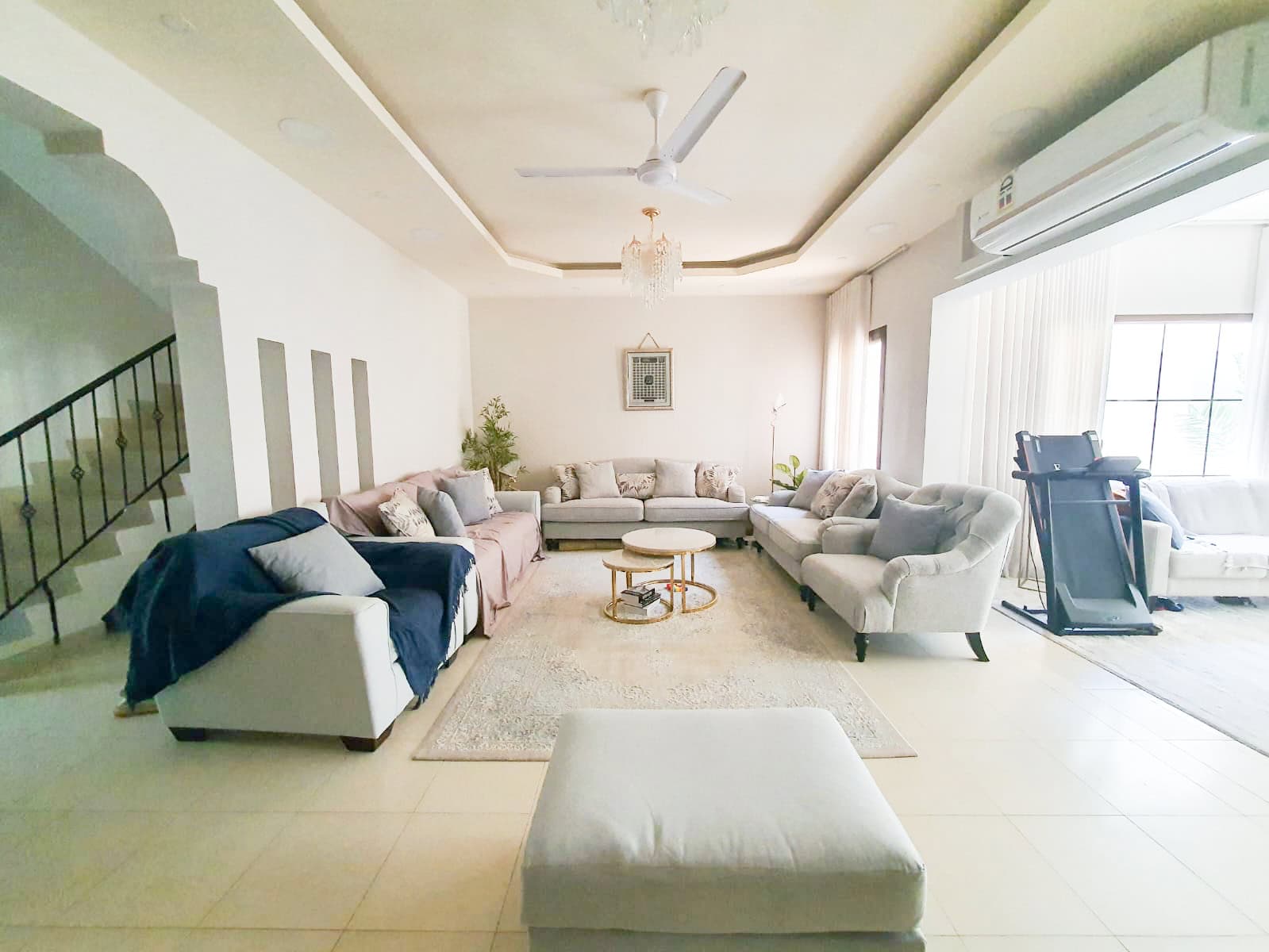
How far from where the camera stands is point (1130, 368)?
4.27 metres

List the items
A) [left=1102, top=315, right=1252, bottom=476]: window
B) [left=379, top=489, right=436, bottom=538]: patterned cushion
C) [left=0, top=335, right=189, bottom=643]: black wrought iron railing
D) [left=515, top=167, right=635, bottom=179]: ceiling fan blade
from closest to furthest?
[left=515, top=167, right=635, bottom=179]: ceiling fan blade → [left=0, top=335, right=189, bottom=643]: black wrought iron railing → [left=379, top=489, right=436, bottom=538]: patterned cushion → [left=1102, top=315, right=1252, bottom=476]: window

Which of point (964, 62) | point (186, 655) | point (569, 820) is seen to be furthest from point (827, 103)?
point (186, 655)

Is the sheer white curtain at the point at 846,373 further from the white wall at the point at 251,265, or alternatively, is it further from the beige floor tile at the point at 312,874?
the beige floor tile at the point at 312,874

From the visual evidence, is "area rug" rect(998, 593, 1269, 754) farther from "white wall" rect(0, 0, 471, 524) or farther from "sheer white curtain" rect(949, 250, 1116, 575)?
"white wall" rect(0, 0, 471, 524)

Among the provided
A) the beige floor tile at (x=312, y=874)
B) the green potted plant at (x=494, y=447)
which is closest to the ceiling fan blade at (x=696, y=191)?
the beige floor tile at (x=312, y=874)

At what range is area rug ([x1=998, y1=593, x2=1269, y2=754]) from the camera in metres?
2.20

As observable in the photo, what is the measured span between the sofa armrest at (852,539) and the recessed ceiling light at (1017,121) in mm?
2233

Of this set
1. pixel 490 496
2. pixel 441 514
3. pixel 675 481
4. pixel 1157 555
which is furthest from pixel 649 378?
pixel 1157 555

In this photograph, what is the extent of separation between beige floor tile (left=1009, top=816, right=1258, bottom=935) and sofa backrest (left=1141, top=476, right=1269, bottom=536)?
10.5 ft

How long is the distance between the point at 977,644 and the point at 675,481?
327 centimetres

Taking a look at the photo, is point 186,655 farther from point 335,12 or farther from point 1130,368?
point 1130,368

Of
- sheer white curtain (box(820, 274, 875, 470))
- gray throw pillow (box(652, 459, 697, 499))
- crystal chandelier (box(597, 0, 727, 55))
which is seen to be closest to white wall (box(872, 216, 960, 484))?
sheer white curtain (box(820, 274, 875, 470))

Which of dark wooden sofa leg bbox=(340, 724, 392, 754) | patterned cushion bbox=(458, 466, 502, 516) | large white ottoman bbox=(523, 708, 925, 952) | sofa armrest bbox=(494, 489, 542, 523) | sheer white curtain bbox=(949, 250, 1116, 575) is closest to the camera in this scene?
large white ottoman bbox=(523, 708, 925, 952)

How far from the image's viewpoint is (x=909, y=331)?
399 cm
